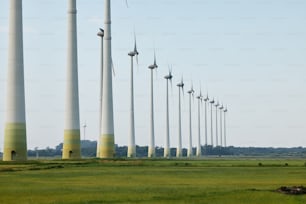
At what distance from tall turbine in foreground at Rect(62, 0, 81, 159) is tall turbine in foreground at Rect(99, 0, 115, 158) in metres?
19.9

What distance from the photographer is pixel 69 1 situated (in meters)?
110

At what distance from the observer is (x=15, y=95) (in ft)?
300

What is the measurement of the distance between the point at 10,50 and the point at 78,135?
2207cm

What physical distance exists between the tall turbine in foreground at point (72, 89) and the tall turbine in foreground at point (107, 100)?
65.2ft

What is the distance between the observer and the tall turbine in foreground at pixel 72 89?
107 metres

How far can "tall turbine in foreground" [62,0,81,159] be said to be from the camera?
10662 centimetres

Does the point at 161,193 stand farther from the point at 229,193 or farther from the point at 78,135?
Answer: the point at 78,135

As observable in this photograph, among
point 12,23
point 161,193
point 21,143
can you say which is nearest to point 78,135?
point 21,143

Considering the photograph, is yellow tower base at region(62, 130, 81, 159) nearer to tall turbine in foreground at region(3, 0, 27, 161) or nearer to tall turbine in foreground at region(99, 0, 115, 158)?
tall turbine in foreground at region(3, 0, 27, 161)

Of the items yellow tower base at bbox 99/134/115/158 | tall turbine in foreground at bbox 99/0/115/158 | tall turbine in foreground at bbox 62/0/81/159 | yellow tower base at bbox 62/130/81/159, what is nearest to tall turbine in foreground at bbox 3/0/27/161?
tall turbine in foreground at bbox 62/0/81/159

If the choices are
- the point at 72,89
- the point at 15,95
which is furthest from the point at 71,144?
the point at 15,95

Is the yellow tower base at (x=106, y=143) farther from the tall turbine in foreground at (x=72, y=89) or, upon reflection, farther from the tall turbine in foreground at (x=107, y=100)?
the tall turbine in foreground at (x=72, y=89)

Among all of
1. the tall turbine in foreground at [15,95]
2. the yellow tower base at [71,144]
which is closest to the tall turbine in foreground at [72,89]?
the yellow tower base at [71,144]

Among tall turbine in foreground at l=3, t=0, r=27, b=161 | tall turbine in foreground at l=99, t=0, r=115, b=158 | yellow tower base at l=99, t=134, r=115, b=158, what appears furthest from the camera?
yellow tower base at l=99, t=134, r=115, b=158
